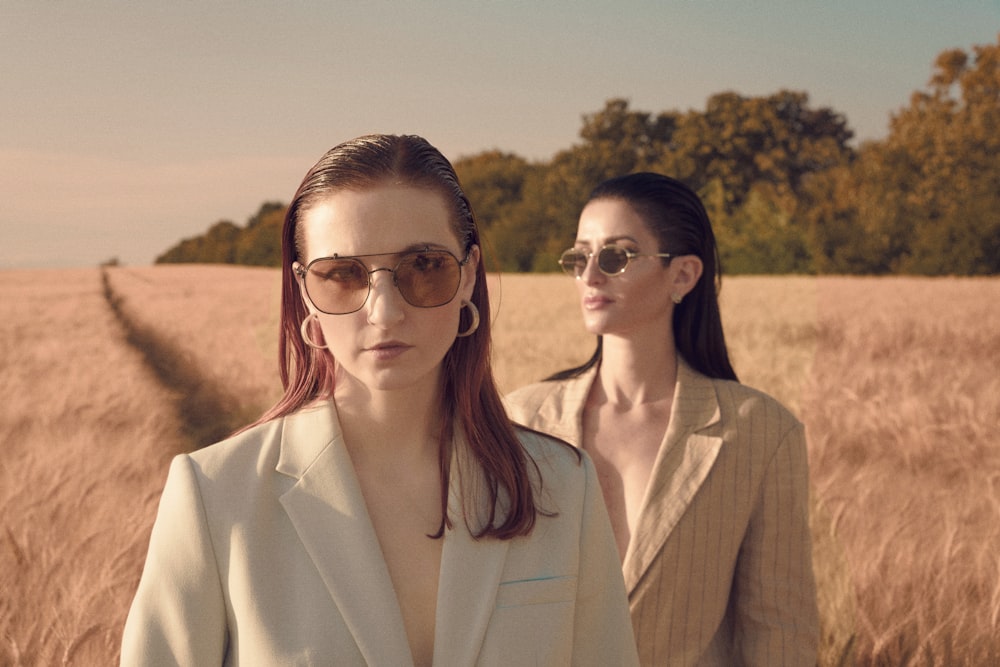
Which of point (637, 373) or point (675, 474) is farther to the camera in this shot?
point (637, 373)

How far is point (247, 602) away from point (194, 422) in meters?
5.27

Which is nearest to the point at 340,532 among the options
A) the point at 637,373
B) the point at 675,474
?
the point at 675,474

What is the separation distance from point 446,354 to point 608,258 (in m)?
1.10

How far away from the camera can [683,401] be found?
2.61m

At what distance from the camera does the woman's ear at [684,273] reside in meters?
2.76

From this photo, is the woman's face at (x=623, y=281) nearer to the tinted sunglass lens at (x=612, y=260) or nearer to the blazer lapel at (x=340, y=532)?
the tinted sunglass lens at (x=612, y=260)

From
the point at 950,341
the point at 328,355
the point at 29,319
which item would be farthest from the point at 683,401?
the point at 29,319

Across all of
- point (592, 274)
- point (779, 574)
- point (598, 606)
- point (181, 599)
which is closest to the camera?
point (181, 599)

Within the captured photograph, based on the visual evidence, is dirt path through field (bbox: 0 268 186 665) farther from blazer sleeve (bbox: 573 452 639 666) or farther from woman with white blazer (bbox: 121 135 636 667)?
blazer sleeve (bbox: 573 452 639 666)

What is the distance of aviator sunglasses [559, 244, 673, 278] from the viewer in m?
2.66

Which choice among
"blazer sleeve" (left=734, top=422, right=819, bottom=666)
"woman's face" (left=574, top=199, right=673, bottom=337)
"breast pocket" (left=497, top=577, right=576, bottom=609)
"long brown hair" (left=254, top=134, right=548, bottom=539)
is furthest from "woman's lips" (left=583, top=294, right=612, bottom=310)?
"breast pocket" (left=497, top=577, right=576, bottom=609)

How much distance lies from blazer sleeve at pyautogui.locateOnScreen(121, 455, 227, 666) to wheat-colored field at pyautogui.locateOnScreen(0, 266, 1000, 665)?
0.63m

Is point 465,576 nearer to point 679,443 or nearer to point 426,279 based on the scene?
point 426,279

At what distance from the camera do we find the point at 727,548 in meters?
2.41
